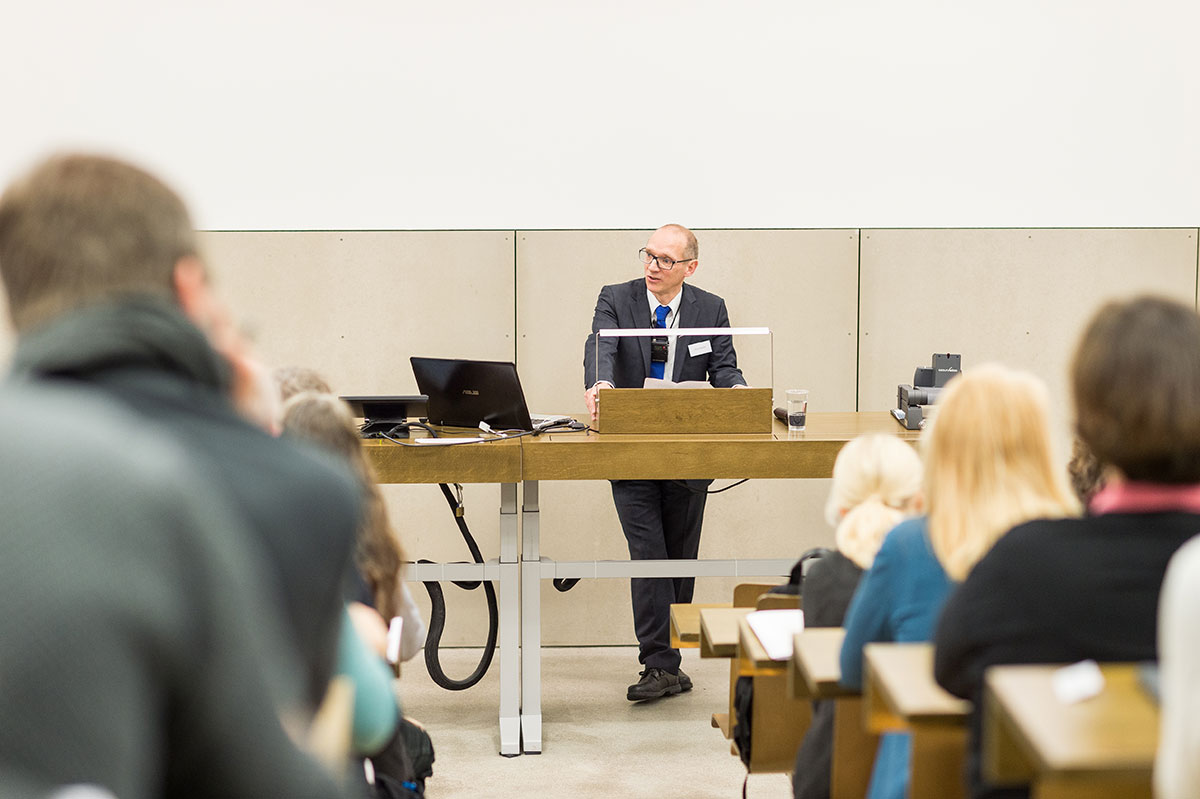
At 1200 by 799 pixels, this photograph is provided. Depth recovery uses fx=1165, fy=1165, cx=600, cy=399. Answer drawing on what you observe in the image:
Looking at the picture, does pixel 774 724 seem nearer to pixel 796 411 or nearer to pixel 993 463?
pixel 993 463

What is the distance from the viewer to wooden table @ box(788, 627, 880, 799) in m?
1.81

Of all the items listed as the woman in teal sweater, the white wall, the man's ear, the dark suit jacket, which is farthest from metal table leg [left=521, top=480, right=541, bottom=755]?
the man's ear

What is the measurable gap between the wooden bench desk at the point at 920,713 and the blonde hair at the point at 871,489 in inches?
16.6

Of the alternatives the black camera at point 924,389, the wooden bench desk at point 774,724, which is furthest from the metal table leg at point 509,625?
the black camera at point 924,389

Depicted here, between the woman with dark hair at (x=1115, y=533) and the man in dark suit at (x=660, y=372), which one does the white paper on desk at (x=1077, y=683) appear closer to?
the woman with dark hair at (x=1115, y=533)

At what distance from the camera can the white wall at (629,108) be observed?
4910 mm

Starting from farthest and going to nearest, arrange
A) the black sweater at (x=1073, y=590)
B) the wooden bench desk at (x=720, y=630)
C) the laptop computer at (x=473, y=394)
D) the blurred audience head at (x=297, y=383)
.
Result: the laptop computer at (x=473, y=394), the wooden bench desk at (x=720, y=630), the blurred audience head at (x=297, y=383), the black sweater at (x=1073, y=590)

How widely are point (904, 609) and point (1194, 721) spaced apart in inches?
31.2

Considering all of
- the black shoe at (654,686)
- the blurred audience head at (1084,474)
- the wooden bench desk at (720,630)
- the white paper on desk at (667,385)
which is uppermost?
the white paper on desk at (667,385)

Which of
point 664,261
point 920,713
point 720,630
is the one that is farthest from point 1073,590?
point 664,261

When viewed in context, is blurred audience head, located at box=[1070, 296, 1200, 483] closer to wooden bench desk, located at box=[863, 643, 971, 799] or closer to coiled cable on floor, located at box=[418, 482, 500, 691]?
wooden bench desk, located at box=[863, 643, 971, 799]

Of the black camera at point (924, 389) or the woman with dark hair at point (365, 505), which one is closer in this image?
the woman with dark hair at point (365, 505)

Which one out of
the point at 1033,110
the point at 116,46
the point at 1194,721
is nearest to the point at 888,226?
the point at 1033,110

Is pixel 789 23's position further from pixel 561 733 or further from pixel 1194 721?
pixel 1194 721
